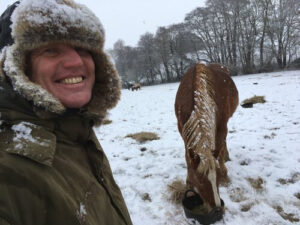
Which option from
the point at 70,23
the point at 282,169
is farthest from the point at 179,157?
the point at 70,23

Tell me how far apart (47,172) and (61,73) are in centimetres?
53

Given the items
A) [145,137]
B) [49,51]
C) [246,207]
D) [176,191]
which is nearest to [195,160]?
[176,191]

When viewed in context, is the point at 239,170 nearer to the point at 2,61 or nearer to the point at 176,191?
the point at 176,191

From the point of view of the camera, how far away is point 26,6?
110 centimetres

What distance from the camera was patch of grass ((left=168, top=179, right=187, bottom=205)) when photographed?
2.82 meters

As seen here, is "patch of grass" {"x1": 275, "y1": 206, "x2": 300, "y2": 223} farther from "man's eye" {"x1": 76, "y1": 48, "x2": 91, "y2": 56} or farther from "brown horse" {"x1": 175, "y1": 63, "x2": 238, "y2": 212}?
"man's eye" {"x1": 76, "y1": 48, "x2": 91, "y2": 56}

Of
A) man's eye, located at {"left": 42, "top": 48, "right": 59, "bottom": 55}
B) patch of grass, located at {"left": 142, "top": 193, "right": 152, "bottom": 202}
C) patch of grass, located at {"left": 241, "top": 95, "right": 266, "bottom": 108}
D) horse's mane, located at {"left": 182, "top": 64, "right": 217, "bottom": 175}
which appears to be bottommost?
patch of grass, located at {"left": 142, "top": 193, "right": 152, "bottom": 202}

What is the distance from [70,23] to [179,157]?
3250mm

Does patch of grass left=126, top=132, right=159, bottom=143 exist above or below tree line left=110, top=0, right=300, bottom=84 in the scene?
below

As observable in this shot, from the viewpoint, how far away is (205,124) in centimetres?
237

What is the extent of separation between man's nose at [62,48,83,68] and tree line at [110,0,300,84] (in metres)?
26.3

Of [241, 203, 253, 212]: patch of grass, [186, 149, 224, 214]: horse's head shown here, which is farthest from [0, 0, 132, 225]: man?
[241, 203, 253, 212]: patch of grass

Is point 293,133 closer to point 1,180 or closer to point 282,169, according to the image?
point 282,169

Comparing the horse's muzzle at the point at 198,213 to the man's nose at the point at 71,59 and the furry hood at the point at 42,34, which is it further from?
the man's nose at the point at 71,59
